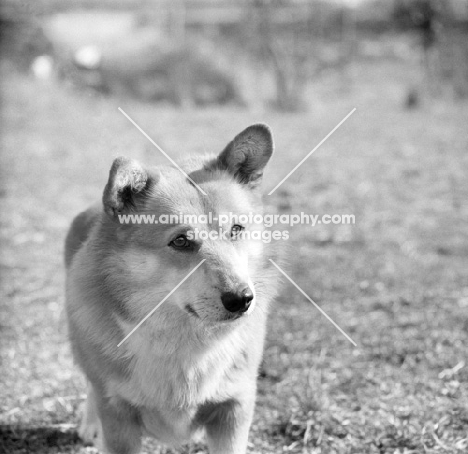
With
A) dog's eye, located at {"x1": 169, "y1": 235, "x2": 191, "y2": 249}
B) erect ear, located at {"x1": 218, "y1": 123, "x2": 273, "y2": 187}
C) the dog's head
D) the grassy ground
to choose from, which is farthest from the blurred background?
dog's eye, located at {"x1": 169, "y1": 235, "x2": 191, "y2": 249}

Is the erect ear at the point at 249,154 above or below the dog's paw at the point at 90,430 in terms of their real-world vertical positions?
above

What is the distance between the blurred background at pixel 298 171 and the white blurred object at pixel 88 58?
0.13 ft

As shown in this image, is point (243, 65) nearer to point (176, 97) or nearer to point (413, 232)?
point (176, 97)

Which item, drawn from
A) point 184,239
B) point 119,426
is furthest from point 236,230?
point 119,426

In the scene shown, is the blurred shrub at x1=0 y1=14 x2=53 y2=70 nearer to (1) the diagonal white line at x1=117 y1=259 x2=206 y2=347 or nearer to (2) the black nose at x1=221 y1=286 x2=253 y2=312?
(1) the diagonal white line at x1=117 y1=259 x2=206 y2=347

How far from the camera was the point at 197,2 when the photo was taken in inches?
512

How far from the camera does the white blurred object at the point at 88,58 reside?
1220cm

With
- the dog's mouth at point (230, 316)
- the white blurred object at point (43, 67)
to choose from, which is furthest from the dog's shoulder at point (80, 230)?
the white blurred object at point (43, 67)

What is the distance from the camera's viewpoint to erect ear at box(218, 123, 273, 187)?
8.89ft

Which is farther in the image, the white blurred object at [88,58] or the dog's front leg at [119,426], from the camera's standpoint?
A: the white blurred object at [88,58]

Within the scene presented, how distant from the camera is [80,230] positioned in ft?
10.4

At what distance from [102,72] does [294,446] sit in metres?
10.5

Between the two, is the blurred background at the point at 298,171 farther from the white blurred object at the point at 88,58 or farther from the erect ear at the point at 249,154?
the erect ear at the point at 249,154

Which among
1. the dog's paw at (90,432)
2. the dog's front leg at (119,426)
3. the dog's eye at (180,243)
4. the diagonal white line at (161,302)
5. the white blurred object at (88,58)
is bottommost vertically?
the dog's paw at (90,432)
